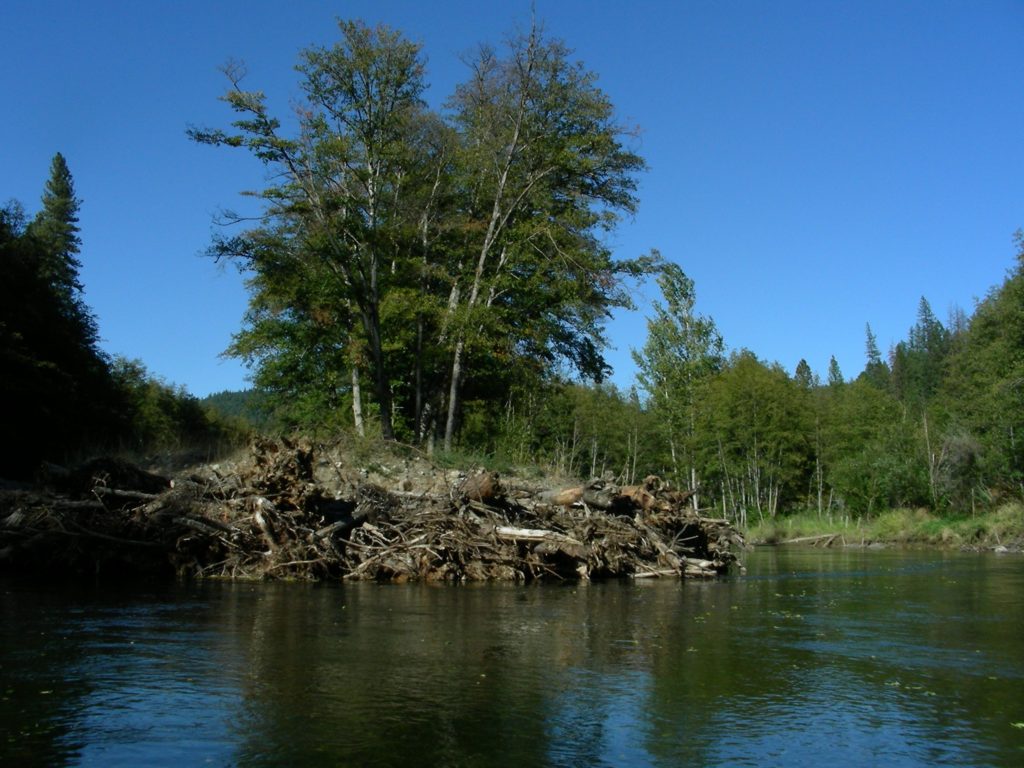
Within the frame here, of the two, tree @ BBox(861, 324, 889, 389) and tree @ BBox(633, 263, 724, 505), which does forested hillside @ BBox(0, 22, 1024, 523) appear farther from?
tree @ BBox(861, 324, 889, 389)

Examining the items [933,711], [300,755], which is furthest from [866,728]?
[300,755]

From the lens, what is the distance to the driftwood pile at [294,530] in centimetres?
1511

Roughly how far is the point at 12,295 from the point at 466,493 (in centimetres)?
1839

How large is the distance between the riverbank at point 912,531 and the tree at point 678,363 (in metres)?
7.05

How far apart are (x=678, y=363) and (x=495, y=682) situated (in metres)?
49.1

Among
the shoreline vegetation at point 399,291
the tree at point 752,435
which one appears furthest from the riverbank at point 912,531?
the tree at point 752,435

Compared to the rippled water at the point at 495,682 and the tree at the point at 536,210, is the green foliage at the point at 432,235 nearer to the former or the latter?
the tree at the point at 536,210

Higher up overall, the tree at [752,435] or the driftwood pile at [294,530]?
the tree at [752,435]

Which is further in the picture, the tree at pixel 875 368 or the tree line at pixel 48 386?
the tree at pixel 875 368

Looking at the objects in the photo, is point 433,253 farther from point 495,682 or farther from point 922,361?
point 922,361

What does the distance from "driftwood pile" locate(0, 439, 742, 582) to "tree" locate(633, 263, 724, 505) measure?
3778 centimetres

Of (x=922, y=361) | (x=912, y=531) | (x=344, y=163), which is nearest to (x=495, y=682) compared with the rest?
(x=344, y=163)

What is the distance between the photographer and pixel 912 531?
45.6 m

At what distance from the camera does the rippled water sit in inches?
211
